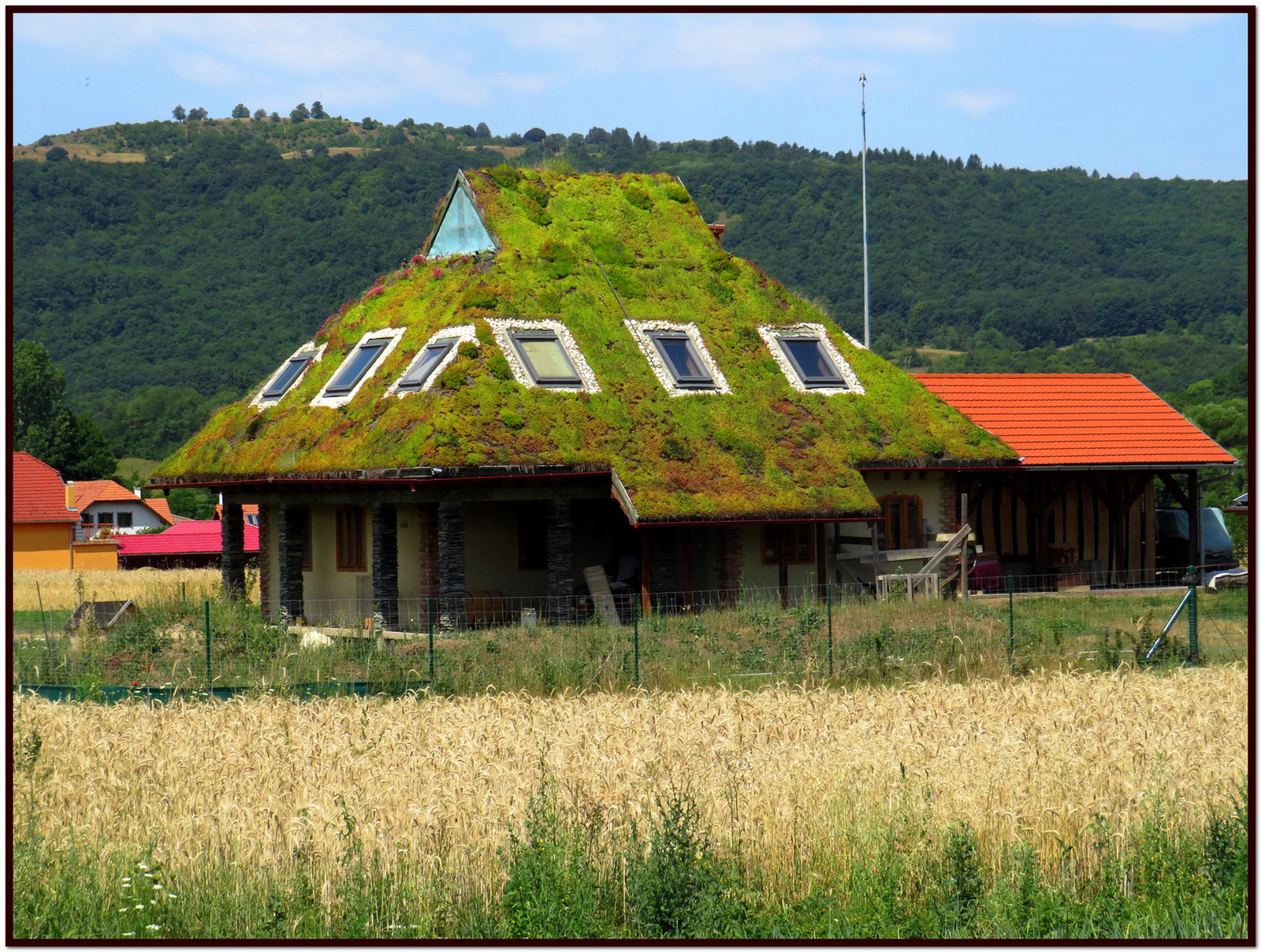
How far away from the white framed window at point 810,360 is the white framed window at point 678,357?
1.78 metres

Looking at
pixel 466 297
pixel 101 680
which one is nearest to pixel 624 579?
pixel 466 297

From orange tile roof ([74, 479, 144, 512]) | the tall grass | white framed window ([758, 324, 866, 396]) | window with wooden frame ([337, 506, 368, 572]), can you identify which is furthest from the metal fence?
orange tile roof ([74, 479, 144, 512])

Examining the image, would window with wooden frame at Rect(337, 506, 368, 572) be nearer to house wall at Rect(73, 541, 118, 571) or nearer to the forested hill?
house wall at Rect(73, 541, 118, 571)

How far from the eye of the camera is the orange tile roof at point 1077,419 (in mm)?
31859

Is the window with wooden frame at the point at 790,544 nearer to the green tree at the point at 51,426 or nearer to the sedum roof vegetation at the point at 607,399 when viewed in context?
the sedum roof vegetation at the point at 607,399

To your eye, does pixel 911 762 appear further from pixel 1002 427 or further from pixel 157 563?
pixel 157 563

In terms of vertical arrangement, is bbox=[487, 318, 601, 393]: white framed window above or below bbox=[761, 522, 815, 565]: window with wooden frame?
above

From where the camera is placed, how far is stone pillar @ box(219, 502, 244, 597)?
107 feet

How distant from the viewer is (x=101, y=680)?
59.9ft

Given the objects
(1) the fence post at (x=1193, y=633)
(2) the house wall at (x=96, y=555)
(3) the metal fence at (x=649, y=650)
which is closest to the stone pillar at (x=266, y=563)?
(3) the metal fence at (x=649, y=650)

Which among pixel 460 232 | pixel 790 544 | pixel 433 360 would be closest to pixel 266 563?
pixel 433 360

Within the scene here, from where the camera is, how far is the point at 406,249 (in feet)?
391

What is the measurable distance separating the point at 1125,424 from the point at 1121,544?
2895 millimetres

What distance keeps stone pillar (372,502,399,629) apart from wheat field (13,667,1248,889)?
34.4ft
